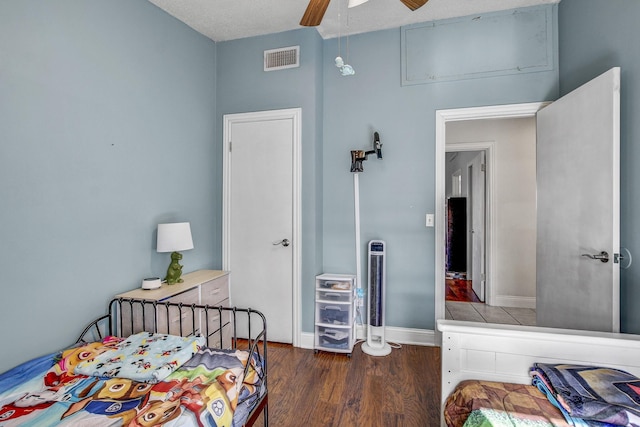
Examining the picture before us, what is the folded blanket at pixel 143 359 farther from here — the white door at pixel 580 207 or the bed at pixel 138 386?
the white door at pixel 580 207

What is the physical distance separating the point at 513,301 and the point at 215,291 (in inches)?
140

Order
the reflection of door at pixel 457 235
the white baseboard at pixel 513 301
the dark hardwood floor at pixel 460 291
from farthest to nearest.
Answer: the reflection of door at pixel 457 235 < the dark hardwood floor at pixel 460 291 < the white baseboard at pixel 513 301

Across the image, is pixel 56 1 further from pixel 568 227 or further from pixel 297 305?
pixel 568 227

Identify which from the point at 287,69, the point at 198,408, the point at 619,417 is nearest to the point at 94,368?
the point at 198,408

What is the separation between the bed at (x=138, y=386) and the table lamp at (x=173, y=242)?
0.64 meters

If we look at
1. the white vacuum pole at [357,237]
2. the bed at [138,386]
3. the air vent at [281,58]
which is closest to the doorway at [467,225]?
the white vacuum pole at [357,237]

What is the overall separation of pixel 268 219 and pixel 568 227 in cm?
236

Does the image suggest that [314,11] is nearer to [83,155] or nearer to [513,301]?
[83,155]

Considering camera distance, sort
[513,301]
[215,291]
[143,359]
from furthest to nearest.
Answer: [513,301] < [215,291] < [143,359]

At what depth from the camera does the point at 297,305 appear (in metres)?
2.86

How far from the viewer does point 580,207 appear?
6.73 feet

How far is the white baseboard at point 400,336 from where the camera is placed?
2828mm

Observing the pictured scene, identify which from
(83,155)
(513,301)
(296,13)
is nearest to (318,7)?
(296,13)

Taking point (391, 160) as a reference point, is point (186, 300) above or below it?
below
